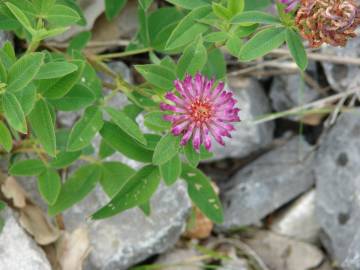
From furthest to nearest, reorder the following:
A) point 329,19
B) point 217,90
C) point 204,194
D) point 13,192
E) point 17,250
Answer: point 13,192, point 17,250, point 204,194, point 217,90, point 329,19

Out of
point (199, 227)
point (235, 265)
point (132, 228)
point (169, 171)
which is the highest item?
point (169, 171)

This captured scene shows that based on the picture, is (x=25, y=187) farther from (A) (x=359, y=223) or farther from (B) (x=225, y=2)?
(A) (x=359, y=223)

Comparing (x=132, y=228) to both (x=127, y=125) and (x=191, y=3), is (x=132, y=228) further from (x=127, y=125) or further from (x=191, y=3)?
(x=191, y=3)

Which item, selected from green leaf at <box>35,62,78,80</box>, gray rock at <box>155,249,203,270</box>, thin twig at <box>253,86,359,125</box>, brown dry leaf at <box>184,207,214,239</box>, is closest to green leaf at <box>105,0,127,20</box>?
green leaf at <box>35,62,78,80</box>

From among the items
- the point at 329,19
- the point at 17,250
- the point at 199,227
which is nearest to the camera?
the point at 329,19

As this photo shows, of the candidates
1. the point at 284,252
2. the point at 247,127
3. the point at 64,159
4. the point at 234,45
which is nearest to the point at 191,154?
the point at 234,45

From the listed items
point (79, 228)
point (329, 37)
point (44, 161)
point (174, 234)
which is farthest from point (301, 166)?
point (329, 37)

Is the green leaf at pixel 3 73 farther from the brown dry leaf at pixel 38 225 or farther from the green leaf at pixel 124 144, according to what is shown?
the brown dry leaf at pixel 38 225

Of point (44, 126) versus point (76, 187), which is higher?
point (44, 126)
